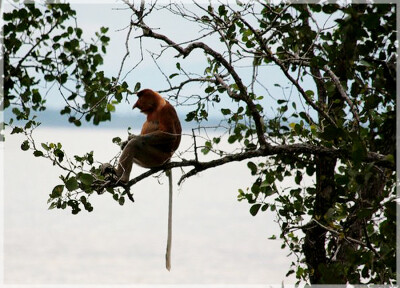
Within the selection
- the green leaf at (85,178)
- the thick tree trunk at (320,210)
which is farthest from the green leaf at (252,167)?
the green leaf at (85,178)

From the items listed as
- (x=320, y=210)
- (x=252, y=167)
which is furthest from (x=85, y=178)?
(x=320, y=210)

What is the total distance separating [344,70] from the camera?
7.07 feet

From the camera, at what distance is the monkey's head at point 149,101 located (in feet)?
12.6

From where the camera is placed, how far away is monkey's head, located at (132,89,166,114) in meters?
3.83

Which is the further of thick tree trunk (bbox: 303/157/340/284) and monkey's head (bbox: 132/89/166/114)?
monkey's head (bbox: 132/89/166/114)

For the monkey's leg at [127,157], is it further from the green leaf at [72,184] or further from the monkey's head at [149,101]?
the green leaf at [72,184]

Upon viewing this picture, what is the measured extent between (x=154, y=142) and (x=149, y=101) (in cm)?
43

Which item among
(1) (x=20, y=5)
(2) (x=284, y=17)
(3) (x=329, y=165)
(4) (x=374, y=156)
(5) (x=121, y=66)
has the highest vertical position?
(1) (x=20, y=5)

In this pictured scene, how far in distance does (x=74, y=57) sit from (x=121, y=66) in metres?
1.78

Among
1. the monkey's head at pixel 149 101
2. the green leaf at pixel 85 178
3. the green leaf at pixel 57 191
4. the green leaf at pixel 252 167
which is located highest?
the monkey's head at pixel 149 101

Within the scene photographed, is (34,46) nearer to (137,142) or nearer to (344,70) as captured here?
(137,142)

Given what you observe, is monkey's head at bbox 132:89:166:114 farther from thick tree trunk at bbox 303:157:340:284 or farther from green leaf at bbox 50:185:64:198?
green leaf at bbox 50:185:64:198

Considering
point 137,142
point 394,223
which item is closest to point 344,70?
point 394,223

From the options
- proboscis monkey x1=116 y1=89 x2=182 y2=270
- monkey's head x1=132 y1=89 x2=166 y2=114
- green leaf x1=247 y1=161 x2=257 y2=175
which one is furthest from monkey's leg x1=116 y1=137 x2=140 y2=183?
green leaf x1=247 y1=161 x2=257 y2=175
